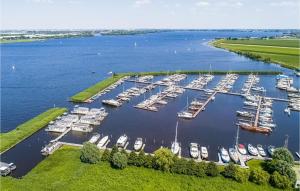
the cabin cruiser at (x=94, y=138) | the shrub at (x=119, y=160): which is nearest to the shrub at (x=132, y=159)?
the shrub at (x=119, y=160)

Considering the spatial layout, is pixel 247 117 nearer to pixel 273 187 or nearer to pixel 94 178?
pixel 273 187

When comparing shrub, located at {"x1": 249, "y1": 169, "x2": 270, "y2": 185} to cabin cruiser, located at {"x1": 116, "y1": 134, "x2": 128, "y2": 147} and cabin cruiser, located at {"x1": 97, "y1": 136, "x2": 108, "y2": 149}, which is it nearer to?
cabin cruiser, located at {"x1": 116, "y1": 134, "x2": 128, "y2": 147}

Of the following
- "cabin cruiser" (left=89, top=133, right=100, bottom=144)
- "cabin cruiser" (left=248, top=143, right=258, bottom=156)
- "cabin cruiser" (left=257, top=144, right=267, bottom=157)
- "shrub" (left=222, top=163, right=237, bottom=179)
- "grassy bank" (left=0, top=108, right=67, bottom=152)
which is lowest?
"cabin cruiser" (left=257, top=144, right=267, bottom=157)

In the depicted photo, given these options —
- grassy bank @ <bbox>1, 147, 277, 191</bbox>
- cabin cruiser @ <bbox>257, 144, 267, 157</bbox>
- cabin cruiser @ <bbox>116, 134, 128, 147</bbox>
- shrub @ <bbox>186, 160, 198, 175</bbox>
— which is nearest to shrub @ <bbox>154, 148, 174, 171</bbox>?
grassy bank @ <bbox>1, 147, 277, 191</bbox>

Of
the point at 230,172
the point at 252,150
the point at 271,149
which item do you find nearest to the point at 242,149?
the point at 252,150

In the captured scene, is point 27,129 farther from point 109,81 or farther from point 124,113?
point 109,81

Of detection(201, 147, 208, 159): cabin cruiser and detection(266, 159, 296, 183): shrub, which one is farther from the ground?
detection(266, 159, 296, 183): shrub

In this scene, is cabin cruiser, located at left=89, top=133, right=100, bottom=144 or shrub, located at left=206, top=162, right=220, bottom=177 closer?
shrub, located at left=206, top=162, right=220, bottom=177
